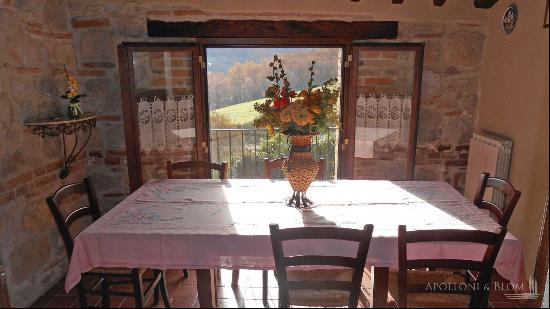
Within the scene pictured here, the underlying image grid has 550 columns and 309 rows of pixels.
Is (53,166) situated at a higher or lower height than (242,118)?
lower

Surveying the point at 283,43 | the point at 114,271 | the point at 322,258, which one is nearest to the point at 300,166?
the point at 322,258

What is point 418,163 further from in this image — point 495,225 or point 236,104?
point 236,104

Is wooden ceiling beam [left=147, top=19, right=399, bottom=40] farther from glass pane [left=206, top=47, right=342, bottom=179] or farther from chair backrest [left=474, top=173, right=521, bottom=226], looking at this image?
glass pane [left=206, top=47, right=342, bottom=179]

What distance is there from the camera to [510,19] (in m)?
3.05

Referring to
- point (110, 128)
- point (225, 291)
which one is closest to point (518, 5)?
point (225, 291)

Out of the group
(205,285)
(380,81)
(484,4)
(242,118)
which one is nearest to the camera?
(205,285)

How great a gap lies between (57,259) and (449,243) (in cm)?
284

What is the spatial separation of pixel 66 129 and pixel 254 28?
1.78m

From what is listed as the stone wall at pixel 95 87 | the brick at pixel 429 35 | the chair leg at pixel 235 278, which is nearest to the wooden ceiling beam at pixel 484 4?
the stone wall at pixel 95 87

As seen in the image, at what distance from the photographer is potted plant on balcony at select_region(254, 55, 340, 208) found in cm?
213

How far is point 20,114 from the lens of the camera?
2639 millimetres

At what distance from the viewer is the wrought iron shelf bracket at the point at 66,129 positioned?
9.05 ft

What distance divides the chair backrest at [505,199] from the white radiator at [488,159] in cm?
57

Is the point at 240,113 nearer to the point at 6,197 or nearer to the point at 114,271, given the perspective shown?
the point at 6,197
